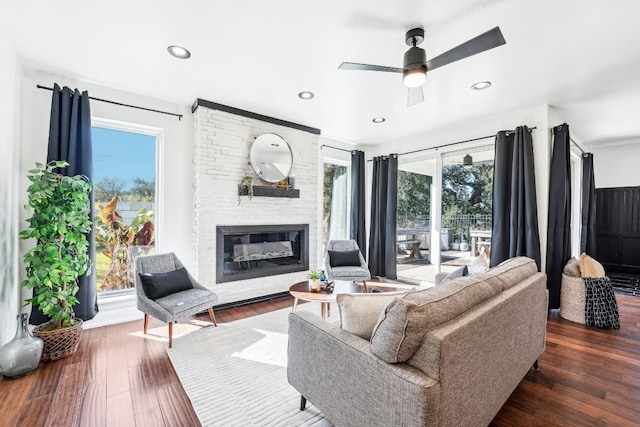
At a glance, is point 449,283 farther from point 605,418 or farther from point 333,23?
point 333,23

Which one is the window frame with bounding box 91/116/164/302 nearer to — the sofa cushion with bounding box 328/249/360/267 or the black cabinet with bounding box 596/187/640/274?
the sofa cushion with bounding box 328/249/360/267

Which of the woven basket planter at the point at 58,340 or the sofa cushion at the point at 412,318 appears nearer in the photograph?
the sofa cushion at the point at 412,318

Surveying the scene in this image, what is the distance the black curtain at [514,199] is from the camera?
347cm

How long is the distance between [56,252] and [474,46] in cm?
349

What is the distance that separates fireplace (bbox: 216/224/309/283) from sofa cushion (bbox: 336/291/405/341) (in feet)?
8.15

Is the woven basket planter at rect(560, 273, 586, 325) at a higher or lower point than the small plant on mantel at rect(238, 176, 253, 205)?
lower

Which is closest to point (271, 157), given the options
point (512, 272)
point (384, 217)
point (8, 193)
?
point (384, 217)

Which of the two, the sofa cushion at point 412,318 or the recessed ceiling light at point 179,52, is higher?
the recessed ceiling light at point 179,52

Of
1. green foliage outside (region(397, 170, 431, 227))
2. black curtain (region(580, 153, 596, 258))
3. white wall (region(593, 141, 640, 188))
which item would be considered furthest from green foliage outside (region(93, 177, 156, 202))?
white wall (region(593, 141, 640, 188))

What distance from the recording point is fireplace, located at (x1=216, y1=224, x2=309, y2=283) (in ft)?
12.3

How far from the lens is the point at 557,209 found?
3.48 meters

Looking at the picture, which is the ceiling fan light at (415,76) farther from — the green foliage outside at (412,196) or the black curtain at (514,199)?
the green foliage outside at (412,196)

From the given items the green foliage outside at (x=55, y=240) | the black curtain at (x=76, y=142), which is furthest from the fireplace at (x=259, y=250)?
the green foliage outside at (x=55, y=240)

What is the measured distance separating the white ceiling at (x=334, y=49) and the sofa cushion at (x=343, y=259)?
2.03 m
